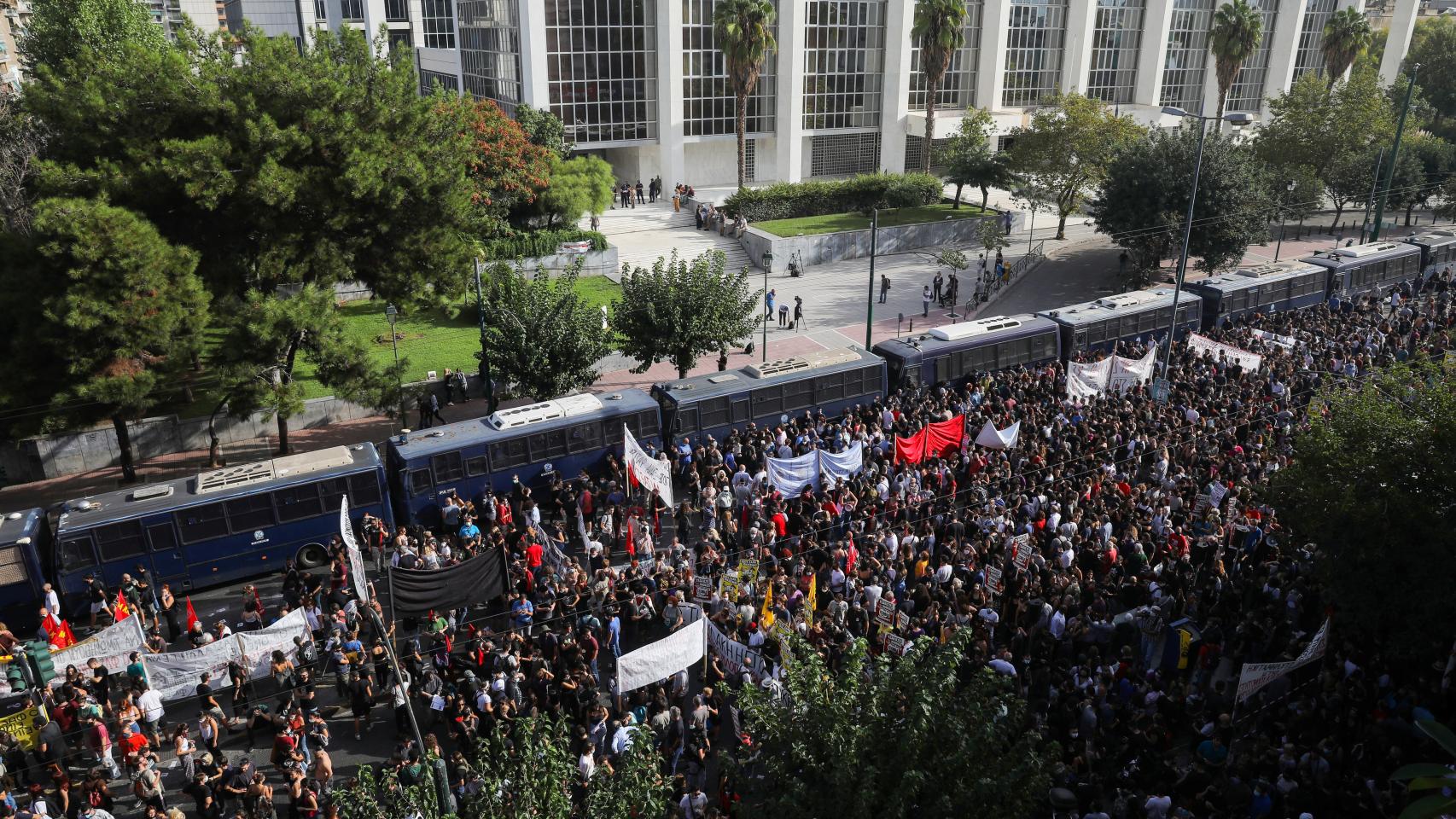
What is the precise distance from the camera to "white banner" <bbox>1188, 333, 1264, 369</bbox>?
2825cm

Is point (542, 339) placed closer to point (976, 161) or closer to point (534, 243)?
point (534, 243)

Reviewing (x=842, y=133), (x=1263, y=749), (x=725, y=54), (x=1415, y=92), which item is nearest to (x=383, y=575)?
(x=1263, y=749)

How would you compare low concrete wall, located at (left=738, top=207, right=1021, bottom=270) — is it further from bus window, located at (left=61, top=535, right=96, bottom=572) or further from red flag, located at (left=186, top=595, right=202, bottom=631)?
bus window, located at (left=61, top=535, right=96, bottom=572)

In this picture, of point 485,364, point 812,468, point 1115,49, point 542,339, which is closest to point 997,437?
point 812,468

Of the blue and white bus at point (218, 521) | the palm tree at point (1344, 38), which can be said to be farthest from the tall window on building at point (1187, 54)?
the blue and white bus at point (218, 521)

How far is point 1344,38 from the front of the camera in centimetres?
6594

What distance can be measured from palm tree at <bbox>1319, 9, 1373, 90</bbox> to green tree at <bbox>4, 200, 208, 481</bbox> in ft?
231

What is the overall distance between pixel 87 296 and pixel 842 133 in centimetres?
5197

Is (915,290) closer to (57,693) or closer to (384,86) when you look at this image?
(384,86)

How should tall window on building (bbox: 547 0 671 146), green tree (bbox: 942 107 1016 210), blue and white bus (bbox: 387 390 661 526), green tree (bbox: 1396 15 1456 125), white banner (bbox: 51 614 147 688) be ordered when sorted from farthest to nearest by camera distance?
green tree (bbox: 1396 15 1456 125)
tall window on building (bbox: 547 0 671 146)
green tree (bbox: 942 107 1016 210)
blue and white bus (bbox: 387 390 661 526)
white banner (bbox: 51 614 147 688)

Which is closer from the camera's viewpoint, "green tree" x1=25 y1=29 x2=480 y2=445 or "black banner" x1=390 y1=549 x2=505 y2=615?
"black banner" x1=390 y1=549 x2=505 y2=615

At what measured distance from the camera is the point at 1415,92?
69250 millimetres

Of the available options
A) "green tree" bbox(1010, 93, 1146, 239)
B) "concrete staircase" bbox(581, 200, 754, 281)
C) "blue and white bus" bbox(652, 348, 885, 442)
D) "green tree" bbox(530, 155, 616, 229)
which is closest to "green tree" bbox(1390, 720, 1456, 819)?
"blue and white bus" bbox(652, 348, 885, 442)

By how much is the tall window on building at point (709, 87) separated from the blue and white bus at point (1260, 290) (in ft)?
105
